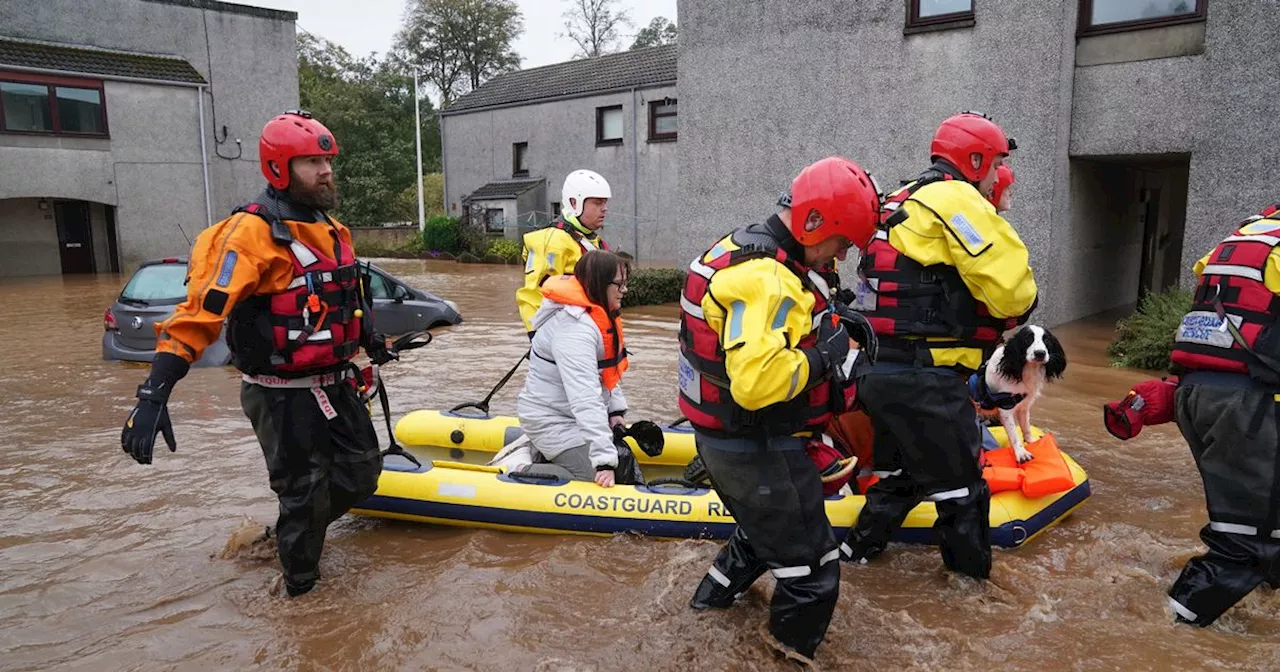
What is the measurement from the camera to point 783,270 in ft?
9.50

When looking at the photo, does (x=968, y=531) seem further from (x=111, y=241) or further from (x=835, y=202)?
(x=111, y=241)

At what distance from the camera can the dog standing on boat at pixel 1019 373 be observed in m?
4.75

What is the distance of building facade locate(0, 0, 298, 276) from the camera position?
20.5m

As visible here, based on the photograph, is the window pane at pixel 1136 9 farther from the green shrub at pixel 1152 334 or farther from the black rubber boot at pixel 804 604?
the black rubber boot at pixel 804 604

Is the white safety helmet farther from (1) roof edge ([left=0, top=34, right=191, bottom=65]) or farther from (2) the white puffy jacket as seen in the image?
(1) roof edge ([left=0, top=34, right=191, bottom=65])

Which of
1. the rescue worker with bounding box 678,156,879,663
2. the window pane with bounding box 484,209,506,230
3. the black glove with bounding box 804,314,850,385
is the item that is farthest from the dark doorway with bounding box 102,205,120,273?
the black glove with bounding box 804,314,850,385

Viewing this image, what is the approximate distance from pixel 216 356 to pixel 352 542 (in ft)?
20.3

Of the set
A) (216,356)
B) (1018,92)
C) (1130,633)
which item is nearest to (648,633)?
(1130,633)

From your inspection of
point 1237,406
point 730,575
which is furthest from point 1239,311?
point 730,575

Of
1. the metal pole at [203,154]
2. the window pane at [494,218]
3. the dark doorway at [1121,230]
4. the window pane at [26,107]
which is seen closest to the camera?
the dark doorway at [1121,230]

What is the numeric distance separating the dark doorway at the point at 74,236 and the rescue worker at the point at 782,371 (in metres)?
24.6

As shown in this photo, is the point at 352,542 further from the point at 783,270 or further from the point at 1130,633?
the point at 1130,633

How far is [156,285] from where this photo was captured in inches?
399

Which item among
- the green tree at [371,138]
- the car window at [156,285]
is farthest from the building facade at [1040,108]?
the green tree at [371,138]
